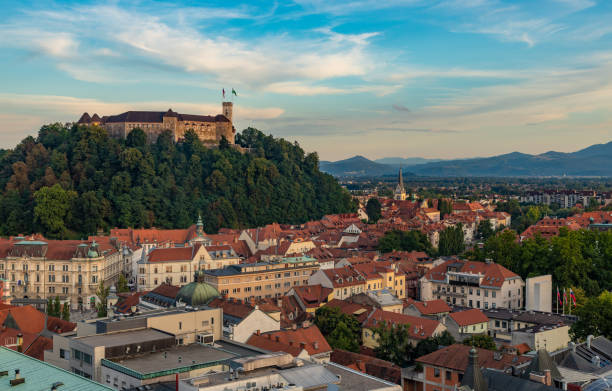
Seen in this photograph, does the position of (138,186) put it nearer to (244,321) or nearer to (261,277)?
(261,277)

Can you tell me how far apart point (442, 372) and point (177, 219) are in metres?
71.3

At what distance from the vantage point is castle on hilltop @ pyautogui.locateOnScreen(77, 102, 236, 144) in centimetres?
11650

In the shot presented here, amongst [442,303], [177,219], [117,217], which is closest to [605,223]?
[442,303]

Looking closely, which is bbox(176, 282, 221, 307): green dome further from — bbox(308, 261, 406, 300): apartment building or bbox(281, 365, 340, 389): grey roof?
bbox(281, 365, 340, 389): grey roof

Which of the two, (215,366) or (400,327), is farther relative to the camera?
(400,327)

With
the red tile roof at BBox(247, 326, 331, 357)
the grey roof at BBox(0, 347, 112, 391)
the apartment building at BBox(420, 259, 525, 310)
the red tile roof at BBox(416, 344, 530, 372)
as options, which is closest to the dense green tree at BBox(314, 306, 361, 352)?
the red tile roof at BBox(247, 326, 331, 357)

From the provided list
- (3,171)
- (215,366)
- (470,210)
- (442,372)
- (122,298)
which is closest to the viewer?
(215,366)

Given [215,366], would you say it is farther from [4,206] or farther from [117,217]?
[4,206]

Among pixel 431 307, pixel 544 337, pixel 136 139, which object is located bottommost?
pixel 431 307

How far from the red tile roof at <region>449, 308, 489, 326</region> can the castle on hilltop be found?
8042cm

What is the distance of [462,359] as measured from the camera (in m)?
34.3

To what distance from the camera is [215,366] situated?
85.6 feet

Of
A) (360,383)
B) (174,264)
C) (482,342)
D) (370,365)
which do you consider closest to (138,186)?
(174,264)

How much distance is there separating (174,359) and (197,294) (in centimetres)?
1728
